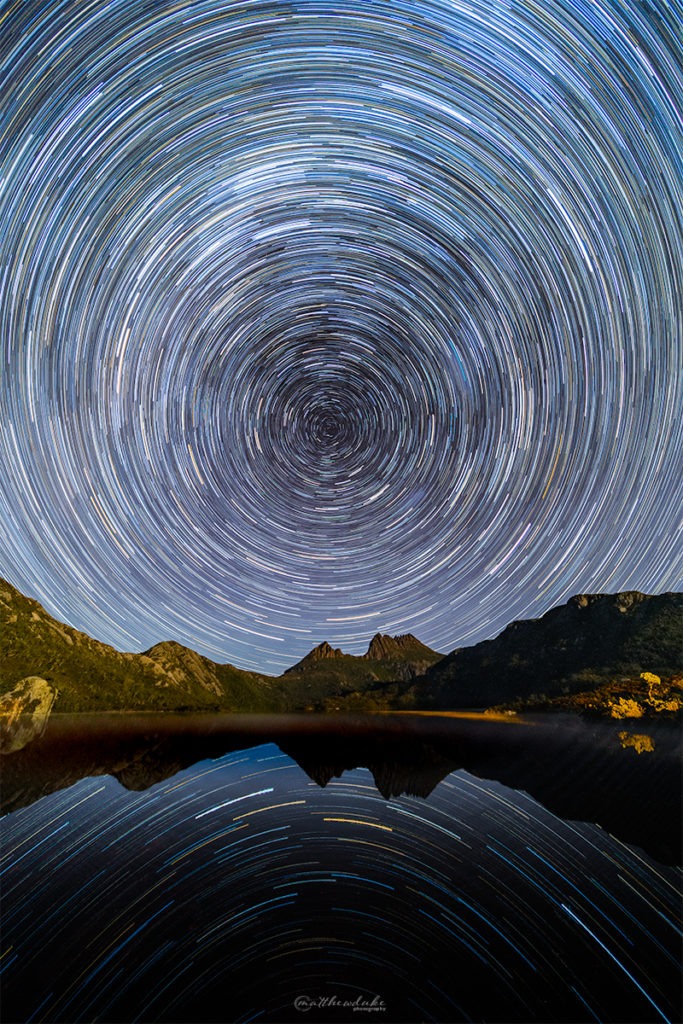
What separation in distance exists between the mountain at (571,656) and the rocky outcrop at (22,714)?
2959 cm

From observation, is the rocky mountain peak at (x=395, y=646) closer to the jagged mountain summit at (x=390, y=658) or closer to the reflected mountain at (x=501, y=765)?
the jagged mountain summit at (x=390, y=658)

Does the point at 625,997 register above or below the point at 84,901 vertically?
below

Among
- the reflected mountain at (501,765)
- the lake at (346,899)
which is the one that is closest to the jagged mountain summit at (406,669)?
the reflected mountain at (501,765)

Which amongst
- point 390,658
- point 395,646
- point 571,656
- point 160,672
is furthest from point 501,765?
point 160,672

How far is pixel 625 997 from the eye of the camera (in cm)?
413

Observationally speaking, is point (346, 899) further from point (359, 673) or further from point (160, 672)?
point (359, 673)

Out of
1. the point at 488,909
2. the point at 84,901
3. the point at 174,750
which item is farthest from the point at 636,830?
the point at 174,750

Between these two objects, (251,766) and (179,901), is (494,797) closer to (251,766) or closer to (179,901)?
(179,901)

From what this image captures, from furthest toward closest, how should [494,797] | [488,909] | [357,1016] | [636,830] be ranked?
[494,797], [636,830], [488,909], [357,1016]

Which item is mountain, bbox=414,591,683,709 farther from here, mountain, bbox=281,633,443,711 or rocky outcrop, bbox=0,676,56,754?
rocky outcrop, bbox=0,676,56,754

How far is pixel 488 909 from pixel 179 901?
3679 mm

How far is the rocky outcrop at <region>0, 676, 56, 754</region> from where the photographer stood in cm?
1909

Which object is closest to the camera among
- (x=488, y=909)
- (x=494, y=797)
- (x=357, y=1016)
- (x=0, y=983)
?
(x=357, y=1016)

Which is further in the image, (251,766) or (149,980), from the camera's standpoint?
(251,766)
